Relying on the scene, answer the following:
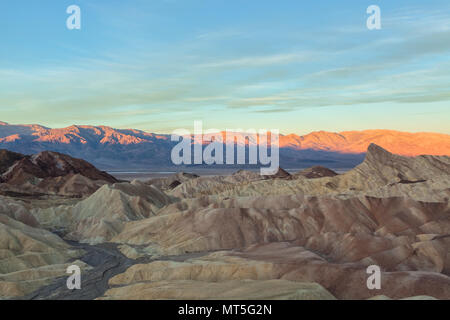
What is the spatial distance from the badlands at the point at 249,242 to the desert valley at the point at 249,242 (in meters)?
0.14

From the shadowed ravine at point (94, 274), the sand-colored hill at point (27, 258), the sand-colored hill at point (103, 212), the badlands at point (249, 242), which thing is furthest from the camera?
the sand-colored hill at point (103, 212)

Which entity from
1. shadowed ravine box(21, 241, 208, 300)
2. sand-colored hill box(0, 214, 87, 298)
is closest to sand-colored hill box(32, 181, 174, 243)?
shadowed ravine box(21, 241, 208, 300)

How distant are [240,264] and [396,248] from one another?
1936cm

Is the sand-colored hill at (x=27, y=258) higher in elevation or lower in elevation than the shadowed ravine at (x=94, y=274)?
higher

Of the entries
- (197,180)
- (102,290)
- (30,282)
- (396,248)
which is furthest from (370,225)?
(197,180)

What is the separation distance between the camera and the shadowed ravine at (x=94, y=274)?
40500 mm

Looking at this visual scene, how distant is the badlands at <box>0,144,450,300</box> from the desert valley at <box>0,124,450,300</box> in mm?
142

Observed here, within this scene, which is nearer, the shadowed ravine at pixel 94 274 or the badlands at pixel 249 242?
the badlands at pixel 249 242

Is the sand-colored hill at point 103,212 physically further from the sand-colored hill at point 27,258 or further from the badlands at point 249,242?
the sand-colored hill at point 27,258

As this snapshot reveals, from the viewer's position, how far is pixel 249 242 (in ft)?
199

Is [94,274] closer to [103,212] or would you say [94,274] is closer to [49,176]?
[103,212]

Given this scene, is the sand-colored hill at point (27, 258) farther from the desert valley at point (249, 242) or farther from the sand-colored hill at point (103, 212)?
the sand-colored hill at point (103, 212)

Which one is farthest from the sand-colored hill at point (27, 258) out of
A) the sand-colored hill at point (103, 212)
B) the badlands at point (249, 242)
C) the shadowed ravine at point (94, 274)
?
the sand-colored hill at point (103, 212)

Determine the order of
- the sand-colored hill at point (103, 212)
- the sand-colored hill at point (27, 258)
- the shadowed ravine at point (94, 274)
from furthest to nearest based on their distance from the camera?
the sand-colored hill at point (103, 212) → the sand-colored hill at point (27, 258) → the shadowed ravine at point (94, 274)
